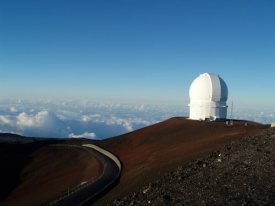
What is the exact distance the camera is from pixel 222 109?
54.3m

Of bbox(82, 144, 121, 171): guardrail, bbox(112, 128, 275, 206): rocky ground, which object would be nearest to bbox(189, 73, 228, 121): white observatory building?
bbox(82, 144, 121, 171): guardrail

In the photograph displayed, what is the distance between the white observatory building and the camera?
52903mm

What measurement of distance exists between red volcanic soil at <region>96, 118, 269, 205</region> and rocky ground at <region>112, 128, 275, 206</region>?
13.9ft

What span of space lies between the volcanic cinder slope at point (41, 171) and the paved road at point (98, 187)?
1121 mm

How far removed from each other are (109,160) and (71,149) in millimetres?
12051

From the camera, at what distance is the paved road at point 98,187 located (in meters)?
23.3

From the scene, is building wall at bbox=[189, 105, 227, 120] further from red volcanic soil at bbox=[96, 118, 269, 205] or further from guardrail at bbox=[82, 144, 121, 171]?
guardrail at bbox=[82, 144, 121, 171]

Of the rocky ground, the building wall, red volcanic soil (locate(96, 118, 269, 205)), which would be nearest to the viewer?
the rocky ground

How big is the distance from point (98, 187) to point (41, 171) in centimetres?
1999

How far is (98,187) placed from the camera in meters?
27.2

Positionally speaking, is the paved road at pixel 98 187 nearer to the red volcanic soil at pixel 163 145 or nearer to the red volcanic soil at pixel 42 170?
the red volcanic soil at pixel 163 145

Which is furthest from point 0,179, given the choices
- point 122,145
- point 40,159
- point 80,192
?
point 80,192

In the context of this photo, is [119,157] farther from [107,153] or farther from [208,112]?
[208,112]

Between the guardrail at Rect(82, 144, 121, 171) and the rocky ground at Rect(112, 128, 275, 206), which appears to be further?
the guardrail at Rect(82, 144, 121, 171)
